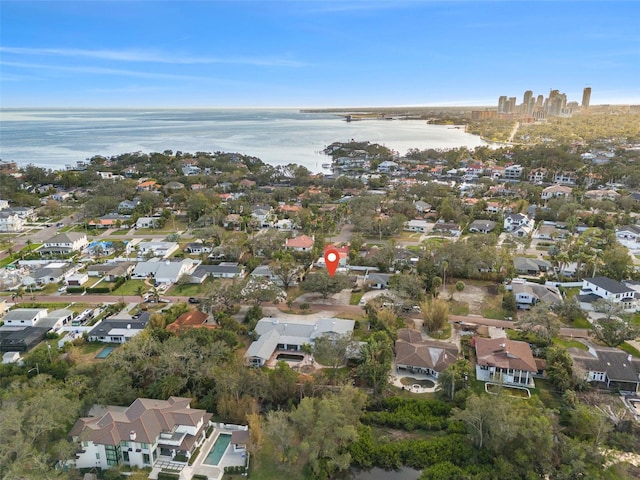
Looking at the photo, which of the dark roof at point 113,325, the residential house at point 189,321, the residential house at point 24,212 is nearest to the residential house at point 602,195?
the residential house at point 189,321

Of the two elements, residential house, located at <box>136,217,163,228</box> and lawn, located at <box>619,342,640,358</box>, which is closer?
lawn, located at <box>619,342,640,358</box>

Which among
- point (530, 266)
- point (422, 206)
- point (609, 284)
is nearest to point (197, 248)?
point (422, 206)

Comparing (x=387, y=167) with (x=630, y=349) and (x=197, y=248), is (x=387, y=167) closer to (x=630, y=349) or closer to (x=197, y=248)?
(x=197, y=248)

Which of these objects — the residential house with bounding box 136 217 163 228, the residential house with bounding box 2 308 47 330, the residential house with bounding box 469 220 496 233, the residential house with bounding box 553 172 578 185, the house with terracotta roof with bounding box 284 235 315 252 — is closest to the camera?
the residential house with bounding box 2 308 47 330

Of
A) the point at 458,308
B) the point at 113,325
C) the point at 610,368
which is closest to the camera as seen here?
the point at 610,368

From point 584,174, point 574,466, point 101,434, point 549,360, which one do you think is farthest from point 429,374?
point 584,174

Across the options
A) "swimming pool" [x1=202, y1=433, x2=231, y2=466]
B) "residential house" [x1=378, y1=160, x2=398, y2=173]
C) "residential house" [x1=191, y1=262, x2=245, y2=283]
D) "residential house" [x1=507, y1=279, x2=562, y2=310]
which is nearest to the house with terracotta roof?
"residential house" [x1=191, y1=262, x2=245, y2=283]

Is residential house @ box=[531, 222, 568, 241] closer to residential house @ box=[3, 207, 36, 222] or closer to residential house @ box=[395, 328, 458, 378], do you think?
residential house @ box=[395, 328, 458, 378]
